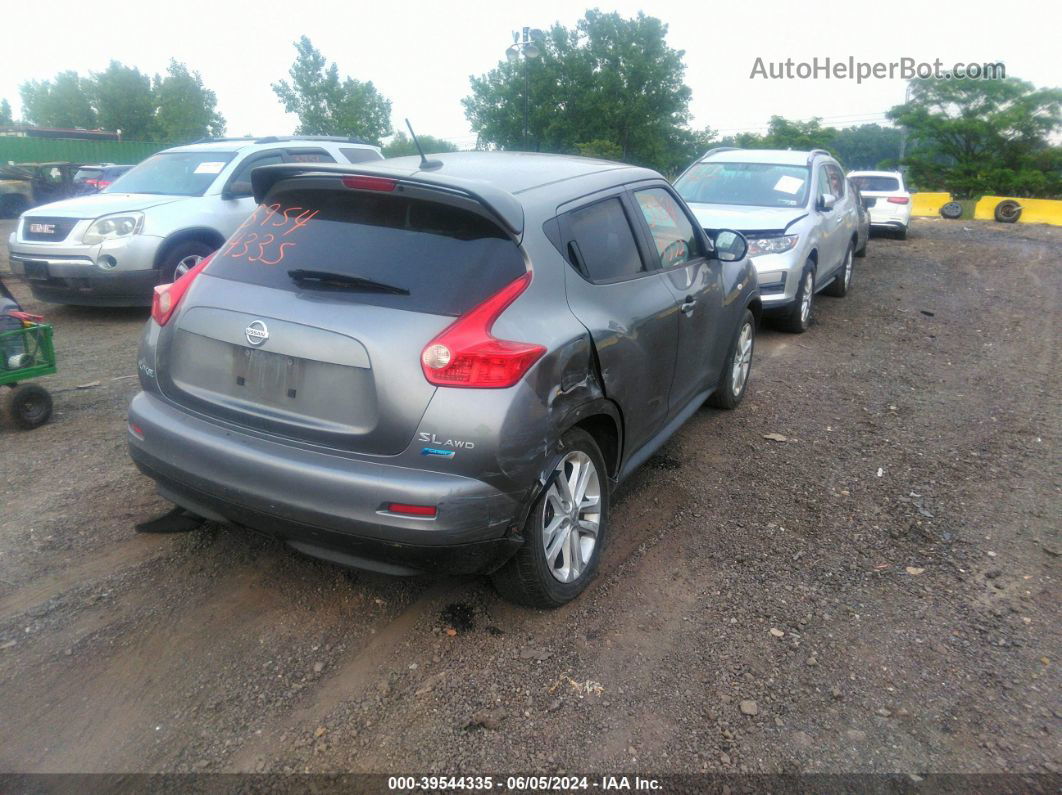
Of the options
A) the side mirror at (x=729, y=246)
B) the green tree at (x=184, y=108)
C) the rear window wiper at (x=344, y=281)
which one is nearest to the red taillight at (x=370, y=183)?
the rear window wiper at (x=344, y=281)

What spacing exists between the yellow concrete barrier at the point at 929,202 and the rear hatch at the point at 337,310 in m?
25.6

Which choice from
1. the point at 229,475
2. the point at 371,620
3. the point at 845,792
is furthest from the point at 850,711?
the point at 229,475

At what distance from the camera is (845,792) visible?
2570 mm

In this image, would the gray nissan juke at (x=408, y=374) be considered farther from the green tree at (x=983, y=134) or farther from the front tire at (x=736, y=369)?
the green tree at (x=983, y=134)

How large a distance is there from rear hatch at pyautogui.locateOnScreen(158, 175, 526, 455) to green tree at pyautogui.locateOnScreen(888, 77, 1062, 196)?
28977mm

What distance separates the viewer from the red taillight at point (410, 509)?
110 inches

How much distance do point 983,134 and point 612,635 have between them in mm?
30417

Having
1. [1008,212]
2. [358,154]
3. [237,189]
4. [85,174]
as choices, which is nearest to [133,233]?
[237,189]

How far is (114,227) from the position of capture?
8.48 m

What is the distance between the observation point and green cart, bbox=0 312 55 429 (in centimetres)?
514

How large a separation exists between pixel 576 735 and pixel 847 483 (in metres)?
2.82

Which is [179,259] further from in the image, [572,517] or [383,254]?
[572,517]

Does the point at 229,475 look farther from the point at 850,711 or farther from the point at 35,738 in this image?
the point at 850,711

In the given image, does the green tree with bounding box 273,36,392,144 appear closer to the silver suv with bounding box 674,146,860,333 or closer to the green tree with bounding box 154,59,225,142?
the green tree with bounding box 154,59,225,142
